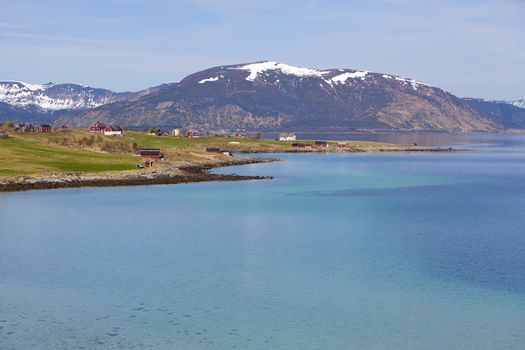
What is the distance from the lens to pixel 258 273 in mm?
43844

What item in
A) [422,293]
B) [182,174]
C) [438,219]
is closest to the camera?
[422,293]

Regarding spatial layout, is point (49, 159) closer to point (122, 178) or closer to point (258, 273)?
point (122, 178)

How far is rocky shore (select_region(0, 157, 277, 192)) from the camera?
94812 mm

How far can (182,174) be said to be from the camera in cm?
11856

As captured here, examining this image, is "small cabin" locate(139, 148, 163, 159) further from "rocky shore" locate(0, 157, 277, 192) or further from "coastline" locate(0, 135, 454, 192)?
"rocky shore" locate(0, 157, 277, 192)

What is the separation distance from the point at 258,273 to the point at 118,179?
65.7 m

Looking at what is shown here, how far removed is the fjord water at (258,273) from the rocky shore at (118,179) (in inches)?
356

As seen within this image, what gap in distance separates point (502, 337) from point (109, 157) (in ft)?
365

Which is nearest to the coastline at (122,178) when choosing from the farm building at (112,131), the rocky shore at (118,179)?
the rocky shore at (118,179)

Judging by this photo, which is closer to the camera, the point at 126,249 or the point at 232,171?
the point at 126,249

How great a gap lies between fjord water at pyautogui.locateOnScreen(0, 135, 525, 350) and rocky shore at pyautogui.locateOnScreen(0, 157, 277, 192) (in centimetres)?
904

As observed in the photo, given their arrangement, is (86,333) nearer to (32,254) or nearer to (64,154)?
(32,254)

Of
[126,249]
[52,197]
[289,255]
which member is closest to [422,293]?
[289,255]

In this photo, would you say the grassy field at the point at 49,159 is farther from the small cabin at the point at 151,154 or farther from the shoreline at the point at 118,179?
the shoreline at the point at 118,179
